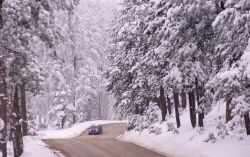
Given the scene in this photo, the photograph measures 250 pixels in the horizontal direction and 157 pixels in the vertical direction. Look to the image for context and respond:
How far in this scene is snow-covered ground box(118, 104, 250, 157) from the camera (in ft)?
56.6

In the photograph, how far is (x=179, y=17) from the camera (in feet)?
68.3

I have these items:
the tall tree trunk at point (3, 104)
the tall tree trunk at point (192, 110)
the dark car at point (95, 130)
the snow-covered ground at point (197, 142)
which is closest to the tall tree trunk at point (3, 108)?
the tall tree trunk at point (3, 104)

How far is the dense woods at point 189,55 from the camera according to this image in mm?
14750

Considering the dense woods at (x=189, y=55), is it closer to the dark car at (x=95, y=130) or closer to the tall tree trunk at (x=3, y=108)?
the tall tree trunk at (x=3, y=108)

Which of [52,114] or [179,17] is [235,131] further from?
[52,114]

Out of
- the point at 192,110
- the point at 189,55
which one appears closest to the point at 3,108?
the point at 189,55

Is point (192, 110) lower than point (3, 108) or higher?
lower

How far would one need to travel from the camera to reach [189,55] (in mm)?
21328

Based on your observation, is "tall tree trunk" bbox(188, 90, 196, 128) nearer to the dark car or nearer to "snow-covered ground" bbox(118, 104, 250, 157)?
"snow-covered ground" bbox(118, 104, 250, 157)

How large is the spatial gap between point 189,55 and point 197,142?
13.8 feet

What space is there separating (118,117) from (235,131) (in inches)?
2768

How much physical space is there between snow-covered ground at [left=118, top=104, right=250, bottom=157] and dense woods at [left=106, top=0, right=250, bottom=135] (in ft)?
2.38

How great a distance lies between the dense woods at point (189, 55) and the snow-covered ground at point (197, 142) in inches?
28.5

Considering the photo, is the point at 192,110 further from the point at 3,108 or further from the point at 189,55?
the point at 3,108
